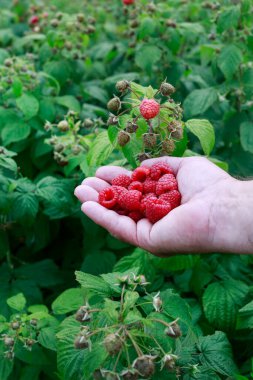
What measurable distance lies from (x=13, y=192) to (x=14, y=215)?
0.38 ft

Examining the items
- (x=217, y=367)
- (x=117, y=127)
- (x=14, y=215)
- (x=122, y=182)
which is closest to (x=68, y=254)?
(x=14, y=215)

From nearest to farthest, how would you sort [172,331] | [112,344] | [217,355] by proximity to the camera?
[112,344] < [172,331] < [217,355]

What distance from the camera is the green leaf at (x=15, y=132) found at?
309 centimetres

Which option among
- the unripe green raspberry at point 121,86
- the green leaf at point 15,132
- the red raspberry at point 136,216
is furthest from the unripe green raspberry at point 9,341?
the green leaf at point 15,132

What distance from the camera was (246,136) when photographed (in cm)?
321

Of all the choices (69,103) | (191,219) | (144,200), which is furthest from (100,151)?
(69,103)

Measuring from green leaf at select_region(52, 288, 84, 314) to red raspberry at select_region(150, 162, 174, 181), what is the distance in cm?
57

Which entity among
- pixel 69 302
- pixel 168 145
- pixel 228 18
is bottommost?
pixel 69 302

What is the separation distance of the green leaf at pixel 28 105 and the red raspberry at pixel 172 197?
3.87 feet

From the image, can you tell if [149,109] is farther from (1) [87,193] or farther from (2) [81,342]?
(2) [81,342]

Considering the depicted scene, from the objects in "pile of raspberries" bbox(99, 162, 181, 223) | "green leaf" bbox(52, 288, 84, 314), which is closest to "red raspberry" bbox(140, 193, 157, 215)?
"pile of raspberries" bbox(99, 162, 181, 223)

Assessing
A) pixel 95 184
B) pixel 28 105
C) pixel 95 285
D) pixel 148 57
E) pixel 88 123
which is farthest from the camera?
pixel 148 57

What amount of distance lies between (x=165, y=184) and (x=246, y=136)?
3.76 feet

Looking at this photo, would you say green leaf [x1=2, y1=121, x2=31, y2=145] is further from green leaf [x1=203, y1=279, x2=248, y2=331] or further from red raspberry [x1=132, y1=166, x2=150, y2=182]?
green leaf [x1=203, y1=279, x2=248, y2=331]
